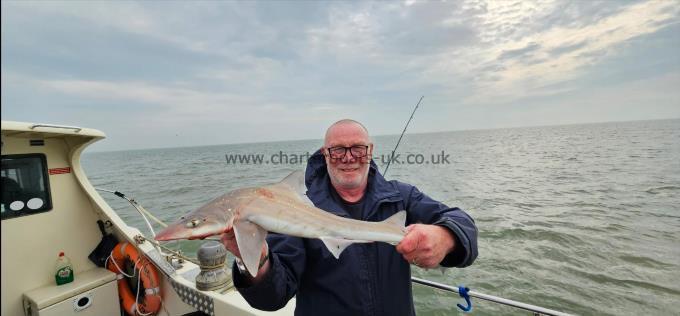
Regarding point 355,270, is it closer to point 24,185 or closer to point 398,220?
point 398,220

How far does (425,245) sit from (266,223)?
1165 millimetres

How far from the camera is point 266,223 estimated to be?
2164 millimetres

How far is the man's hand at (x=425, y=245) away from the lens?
2434mm

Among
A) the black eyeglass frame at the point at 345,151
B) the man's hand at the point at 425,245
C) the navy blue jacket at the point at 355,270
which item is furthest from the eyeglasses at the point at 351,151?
the man's hand at the point at 425,245

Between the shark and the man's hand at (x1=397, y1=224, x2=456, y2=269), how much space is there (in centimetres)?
7

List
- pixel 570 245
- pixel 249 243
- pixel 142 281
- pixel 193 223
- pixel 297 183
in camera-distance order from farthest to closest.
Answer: pixel 570 245 → pixel 142 281 → pixel 297 183 → pixel 249 243 → pixel 193 223

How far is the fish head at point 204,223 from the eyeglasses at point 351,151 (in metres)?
1.38

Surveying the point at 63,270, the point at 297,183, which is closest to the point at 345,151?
the point at 297,183

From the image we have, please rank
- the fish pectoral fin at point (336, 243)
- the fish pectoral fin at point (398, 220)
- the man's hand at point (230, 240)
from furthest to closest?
the fish pectoral fin at point (398, 220), the fish pectoral fin at point (336, 243), the man's hand at point (230, 240)

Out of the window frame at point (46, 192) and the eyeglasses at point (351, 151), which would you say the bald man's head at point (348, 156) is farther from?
the window frame at point (46, 192)

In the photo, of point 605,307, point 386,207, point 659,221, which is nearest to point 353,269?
point 386,207

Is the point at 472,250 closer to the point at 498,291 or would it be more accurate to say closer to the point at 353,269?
the point at 353,269

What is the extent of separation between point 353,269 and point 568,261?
975cm

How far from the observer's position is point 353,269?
2.83 metres
